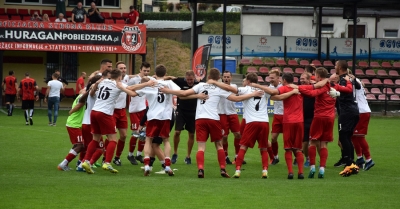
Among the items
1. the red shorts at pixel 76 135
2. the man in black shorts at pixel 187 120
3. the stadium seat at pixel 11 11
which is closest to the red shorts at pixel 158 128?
the red shorts at pixel 76 135

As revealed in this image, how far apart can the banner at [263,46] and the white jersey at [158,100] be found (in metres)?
24.6

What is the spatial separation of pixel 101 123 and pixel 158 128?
1095 millimetres

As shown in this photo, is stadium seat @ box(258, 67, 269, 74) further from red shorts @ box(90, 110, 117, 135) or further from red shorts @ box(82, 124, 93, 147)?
red shorts @ box(90, 110, 117, 135)

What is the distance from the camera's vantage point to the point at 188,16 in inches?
2299

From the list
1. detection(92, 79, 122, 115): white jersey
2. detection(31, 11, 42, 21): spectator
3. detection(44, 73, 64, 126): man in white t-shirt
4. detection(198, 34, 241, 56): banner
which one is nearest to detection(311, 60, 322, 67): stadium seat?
detection(198, 34, 241, 56): banner

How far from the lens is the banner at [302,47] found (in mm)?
39062

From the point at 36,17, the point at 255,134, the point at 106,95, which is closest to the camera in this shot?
the point at 255,134

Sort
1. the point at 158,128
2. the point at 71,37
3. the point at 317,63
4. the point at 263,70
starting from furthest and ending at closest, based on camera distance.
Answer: the point at 317,63 < the point at 263,70 < the point at 71,37 < the point at 158,128

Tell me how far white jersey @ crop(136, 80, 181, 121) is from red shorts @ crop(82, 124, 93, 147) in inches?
55.1

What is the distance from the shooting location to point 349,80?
48.0 ft

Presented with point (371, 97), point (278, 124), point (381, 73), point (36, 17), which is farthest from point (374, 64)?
point (278, 124)

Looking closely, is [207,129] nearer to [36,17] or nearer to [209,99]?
[209,99]

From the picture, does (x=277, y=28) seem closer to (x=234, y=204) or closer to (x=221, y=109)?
(x=221, y=109)

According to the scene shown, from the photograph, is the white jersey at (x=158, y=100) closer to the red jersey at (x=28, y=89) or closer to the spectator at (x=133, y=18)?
the red jersey at (x=28, y=89)
